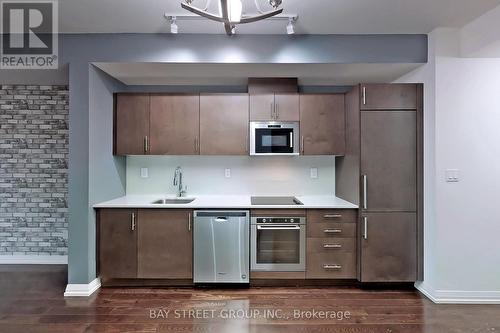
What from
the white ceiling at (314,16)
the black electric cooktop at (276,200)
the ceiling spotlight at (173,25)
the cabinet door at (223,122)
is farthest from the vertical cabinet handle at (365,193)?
the ceiling spotlight at (173,25)

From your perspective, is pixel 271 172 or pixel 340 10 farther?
pixel 271 172

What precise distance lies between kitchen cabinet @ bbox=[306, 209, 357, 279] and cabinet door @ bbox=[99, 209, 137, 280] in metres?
1.85

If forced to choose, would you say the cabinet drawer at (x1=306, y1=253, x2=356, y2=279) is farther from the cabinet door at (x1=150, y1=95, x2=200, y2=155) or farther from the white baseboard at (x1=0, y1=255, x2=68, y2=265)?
the white baseboard at (x1=0, y1=255, x2=68, y2=265)

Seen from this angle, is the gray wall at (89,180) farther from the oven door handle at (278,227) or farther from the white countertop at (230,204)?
the oven door handle at (278,227)

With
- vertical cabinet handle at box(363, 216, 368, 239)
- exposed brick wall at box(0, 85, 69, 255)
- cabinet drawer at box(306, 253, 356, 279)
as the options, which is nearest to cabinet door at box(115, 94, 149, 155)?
exposed brick wall at box(0, 85, 69, 255)

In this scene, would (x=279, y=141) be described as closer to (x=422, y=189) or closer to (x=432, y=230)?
(x=422, y=189)

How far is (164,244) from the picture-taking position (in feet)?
9.83

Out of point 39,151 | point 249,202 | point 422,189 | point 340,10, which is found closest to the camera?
point 340,10

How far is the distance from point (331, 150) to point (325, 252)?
3.78 feet

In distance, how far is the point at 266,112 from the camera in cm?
332

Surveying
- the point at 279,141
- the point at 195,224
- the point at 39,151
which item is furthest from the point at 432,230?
the point at 39,151

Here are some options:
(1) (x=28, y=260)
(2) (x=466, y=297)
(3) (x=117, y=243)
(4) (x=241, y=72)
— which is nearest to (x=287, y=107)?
(4) (x=241, y=72)

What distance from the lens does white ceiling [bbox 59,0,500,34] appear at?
2.31 metres

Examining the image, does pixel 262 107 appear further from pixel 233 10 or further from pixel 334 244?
pixel 334 244
